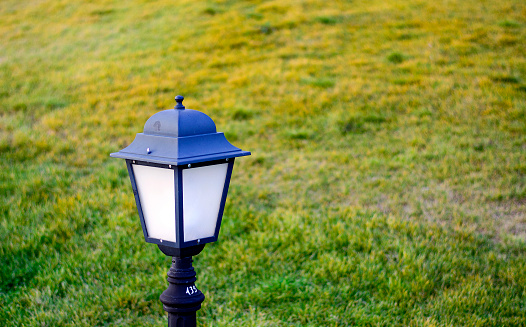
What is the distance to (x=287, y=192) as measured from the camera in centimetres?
595

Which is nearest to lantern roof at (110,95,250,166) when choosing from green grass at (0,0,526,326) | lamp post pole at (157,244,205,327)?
lamp post pole at (157,244,205,327)

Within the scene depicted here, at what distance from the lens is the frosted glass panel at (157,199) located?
6.86ft

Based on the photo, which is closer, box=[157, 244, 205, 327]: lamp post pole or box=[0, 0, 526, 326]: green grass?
box=[157, 244, 205, 327]: lamp post pole

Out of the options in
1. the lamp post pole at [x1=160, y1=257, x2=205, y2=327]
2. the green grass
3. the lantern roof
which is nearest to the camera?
the lantern roof

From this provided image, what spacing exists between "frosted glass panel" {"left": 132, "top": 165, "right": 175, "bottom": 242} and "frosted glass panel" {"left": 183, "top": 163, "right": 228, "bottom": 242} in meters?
0.07

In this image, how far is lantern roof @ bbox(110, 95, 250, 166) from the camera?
2016mm

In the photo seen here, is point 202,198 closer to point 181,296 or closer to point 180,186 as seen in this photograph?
point 180,186

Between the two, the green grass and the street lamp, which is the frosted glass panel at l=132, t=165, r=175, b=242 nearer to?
the street lamp

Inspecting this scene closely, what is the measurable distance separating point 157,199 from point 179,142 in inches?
13.4

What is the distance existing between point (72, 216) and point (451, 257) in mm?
4376

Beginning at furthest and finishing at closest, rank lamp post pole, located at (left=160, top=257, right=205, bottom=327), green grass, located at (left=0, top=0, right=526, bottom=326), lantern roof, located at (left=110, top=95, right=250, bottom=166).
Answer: green grass, located at (left=0, top=0, right=526, bottom=326) < lamp post pole, located at (left=160, top=257, right=205, bottom=327) < lantern roof, located at (left=110, top=95, right=250, bottom=166)

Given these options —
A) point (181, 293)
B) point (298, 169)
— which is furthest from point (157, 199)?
point (298, 169)

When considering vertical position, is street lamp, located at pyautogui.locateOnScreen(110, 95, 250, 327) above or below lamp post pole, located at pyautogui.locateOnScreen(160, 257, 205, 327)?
above

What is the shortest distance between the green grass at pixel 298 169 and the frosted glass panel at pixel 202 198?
1.83 meters
